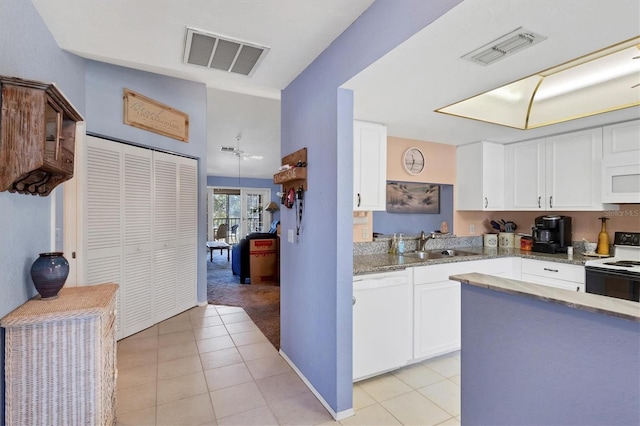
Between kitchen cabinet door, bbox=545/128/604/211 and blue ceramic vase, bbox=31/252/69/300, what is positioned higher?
kitchen cabinet door, bbox=545/128/604/211

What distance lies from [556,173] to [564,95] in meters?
0.80

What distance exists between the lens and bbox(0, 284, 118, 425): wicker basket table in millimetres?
1347

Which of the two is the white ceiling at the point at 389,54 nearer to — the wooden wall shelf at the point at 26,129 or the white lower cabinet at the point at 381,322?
the wooden wall shelf at the point at 26,129

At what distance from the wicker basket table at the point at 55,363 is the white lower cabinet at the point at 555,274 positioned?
134 inches

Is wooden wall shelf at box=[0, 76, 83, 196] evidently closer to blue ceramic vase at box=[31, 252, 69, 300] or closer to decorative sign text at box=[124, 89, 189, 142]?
blue ceramic vase at box=[31, 252, 69, 300]

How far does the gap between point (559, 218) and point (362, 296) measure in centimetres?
245

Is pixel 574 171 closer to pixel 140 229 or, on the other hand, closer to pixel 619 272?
pixel 619 272

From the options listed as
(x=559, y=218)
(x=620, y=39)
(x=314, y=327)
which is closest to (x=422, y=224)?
(x=559, y=218)

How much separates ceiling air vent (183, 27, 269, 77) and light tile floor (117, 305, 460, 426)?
7.71ft

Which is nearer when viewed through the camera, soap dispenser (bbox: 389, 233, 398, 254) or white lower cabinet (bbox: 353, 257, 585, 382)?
white lower cabinet (bbox: 353, 257, 585, 382)

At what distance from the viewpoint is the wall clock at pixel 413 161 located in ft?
10.9

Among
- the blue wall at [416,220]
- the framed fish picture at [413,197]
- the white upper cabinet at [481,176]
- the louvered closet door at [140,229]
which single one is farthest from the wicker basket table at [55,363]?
the white upper cabinet at [481,176]

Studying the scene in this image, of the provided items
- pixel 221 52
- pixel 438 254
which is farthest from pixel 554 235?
pixel 221 52

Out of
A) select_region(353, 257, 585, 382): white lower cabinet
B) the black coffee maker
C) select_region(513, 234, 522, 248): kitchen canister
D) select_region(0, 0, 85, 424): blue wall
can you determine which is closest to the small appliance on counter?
select_region(353, 257, 585, 382): white lower cabinet
